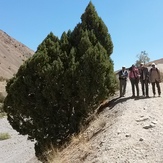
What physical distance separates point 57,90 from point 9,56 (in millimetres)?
97492

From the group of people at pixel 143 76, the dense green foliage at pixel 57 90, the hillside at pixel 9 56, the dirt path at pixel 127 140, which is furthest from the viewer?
the hillside at pixel 9 56

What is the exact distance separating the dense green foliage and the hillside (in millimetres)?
72733

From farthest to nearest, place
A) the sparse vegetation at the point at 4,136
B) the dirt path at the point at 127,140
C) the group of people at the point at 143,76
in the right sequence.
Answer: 1. the sparse vegetation at the point at 4,136
2. the group of people at the point at 143,76
3. the dirt path at the point at 127,140

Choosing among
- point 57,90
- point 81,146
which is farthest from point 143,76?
point 81,146

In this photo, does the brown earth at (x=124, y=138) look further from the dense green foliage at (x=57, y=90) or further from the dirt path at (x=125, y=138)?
the dense green foliage at (x=57, y=90)

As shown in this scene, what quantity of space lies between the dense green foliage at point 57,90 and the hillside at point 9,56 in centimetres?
7273

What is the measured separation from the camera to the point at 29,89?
15461 mm

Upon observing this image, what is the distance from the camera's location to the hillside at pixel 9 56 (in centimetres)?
9512

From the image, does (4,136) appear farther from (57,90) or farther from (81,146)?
(81,146)

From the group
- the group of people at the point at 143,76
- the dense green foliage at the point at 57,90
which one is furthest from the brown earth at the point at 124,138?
the dense green foliage at the point at 57,90

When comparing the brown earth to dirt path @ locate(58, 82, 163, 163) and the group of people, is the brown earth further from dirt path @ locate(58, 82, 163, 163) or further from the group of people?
the group of people

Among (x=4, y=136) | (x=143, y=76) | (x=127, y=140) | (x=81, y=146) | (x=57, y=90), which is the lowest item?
(x=4, y=136)

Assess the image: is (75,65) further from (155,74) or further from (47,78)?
(155,74)

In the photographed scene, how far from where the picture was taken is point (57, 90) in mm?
15266
